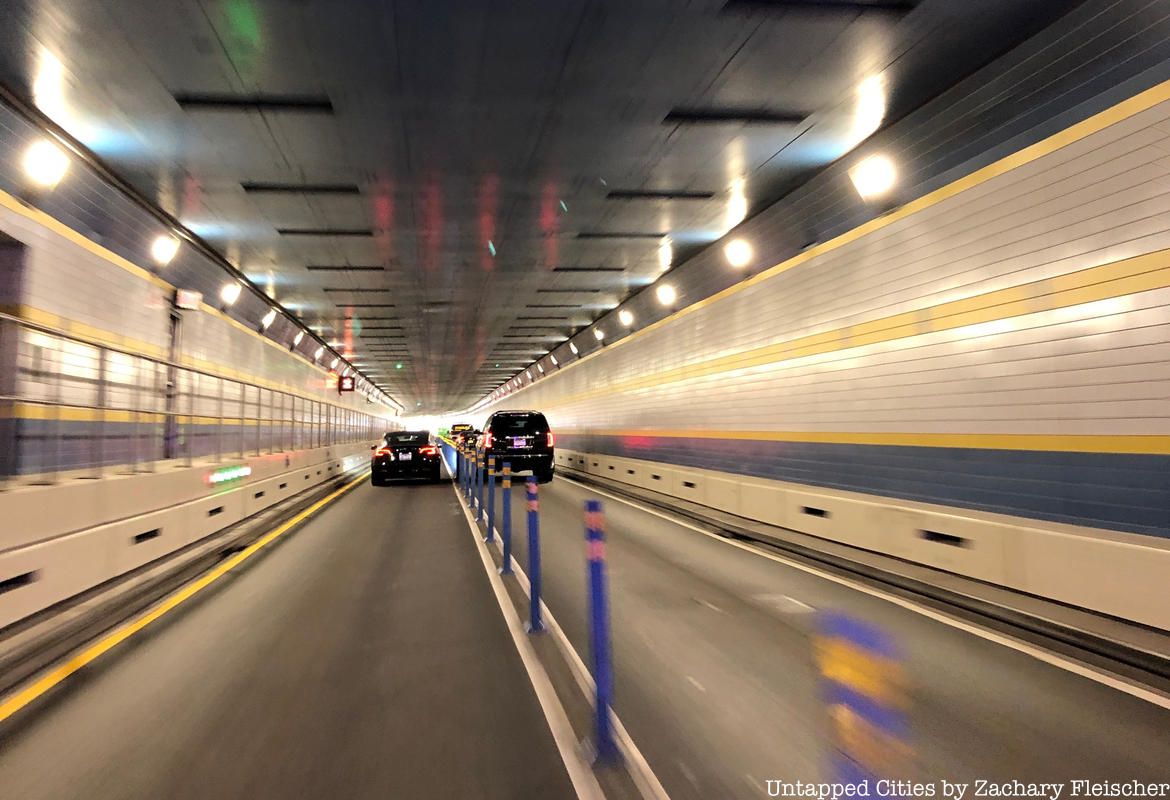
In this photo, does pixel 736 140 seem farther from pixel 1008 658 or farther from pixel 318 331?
pixel 318 331

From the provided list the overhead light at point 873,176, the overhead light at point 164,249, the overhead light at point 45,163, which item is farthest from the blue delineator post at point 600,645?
the overhead light at point 164,249

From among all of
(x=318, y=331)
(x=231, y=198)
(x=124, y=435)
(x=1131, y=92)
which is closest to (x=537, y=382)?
(x=318, y=331)

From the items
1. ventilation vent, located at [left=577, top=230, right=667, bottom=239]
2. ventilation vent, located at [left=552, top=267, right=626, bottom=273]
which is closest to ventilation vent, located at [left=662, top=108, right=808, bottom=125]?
ventilation vent, located at [left=577, top=230, right=667, bottom=239]

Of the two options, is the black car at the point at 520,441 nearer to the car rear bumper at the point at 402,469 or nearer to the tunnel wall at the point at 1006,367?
the car rear bumper at the point at 402,469

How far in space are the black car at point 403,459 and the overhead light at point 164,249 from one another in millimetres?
8199

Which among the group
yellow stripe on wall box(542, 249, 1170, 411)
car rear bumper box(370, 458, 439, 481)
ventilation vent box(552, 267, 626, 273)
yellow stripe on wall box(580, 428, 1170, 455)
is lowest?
car rear bumper box(370, 458, 439, 481)

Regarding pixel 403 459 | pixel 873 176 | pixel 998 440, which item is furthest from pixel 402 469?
pixel 998 440

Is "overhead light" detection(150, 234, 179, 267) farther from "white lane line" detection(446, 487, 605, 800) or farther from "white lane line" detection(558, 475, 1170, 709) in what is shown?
"white lane line" detection(558, 475, 1170, 709)

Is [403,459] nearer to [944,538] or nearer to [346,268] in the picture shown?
[346,268]

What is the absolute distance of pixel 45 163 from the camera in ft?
28.7

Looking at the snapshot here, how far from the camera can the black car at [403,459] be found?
19.6m

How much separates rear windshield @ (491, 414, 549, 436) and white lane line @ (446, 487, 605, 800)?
12.7 metres

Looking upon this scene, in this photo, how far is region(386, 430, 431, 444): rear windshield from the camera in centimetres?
2009

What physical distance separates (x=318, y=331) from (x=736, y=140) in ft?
70.1
